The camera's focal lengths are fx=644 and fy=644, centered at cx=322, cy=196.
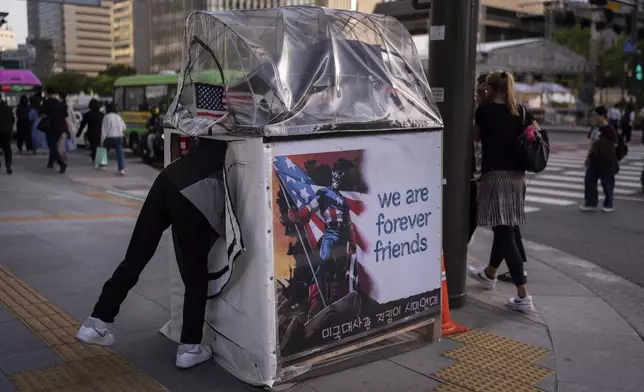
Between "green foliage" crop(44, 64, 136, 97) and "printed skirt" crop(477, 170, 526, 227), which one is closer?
"printed skirt" crop(477, 170, 526, 227)

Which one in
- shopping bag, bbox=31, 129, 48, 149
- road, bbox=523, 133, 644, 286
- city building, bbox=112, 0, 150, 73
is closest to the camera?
road, bbox=523, 133, 644, 286

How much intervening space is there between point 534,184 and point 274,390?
41.6 ft

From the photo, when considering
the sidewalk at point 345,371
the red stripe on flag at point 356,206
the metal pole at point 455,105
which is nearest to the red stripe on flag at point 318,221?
the red stripe on flag at point 356,206

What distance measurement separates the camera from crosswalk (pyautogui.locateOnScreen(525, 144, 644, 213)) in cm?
1275

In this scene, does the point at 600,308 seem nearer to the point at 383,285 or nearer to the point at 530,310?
the point at 530,310

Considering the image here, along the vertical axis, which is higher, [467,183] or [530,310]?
[467,183]

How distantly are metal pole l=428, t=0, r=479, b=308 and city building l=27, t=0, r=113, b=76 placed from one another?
598 ft

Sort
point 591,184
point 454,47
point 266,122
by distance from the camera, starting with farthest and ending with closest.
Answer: point 591,184, point 454,47, point 266,122

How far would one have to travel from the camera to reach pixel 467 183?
17.7ft

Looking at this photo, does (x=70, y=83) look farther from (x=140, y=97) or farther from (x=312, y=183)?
(x=312, y=183)

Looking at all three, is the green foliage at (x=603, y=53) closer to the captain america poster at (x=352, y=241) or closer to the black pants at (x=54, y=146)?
the black pants at (x=54, y=146)

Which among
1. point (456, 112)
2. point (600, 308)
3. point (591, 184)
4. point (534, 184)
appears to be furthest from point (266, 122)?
point (534, 184)

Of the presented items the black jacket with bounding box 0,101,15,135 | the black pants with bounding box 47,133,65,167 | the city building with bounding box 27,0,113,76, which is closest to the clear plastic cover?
the black jacket with bounding box 0,101,15,135

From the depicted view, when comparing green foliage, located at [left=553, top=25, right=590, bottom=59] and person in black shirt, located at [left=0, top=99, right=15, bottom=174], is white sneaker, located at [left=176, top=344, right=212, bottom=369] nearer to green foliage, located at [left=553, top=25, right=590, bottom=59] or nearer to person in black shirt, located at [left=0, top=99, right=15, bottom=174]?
person in black shirt, located at [left=0, top=99, right=15, bottom=174]
